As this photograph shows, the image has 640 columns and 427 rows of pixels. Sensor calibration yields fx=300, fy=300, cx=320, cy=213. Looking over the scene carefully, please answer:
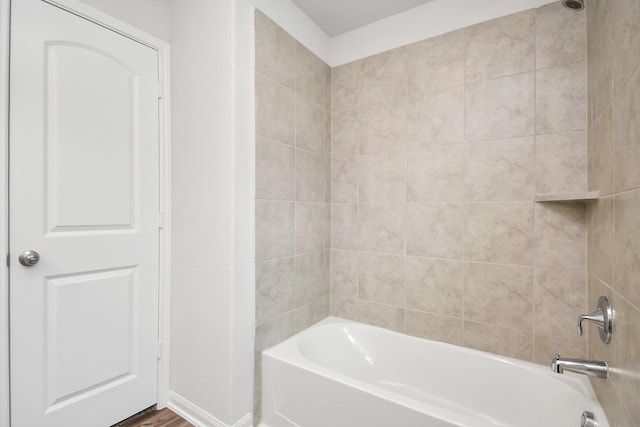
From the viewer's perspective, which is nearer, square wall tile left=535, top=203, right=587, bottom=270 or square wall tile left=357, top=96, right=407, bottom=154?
square wall tile left=535, top=203, right=587, bottom=270

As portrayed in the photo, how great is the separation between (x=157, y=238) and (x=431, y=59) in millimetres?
1968

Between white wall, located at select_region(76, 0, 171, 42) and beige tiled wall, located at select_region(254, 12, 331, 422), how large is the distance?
0.62 m

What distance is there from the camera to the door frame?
124cm

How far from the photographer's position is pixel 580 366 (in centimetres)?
109

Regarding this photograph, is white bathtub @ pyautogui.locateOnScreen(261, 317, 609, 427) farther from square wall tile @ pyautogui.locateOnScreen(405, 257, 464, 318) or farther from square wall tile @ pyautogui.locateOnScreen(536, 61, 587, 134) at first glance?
square wall tile @ pyautogui.locateOnScreen(536, 61, 587, 134)

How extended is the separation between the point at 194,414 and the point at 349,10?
8.53ft

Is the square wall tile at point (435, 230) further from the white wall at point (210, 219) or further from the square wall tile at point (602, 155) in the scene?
the white wall at point (210, 219)

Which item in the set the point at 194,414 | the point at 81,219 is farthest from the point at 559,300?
the point at 81,219

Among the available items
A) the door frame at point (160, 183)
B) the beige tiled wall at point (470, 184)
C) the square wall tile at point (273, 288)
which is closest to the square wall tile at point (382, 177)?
the beige tiled wall at point (470, 184)

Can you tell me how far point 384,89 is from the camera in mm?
2008

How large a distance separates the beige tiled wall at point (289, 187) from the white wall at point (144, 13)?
0.62 m

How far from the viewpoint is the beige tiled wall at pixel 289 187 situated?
1643mm

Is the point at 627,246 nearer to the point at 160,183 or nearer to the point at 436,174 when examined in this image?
the point at 436,174

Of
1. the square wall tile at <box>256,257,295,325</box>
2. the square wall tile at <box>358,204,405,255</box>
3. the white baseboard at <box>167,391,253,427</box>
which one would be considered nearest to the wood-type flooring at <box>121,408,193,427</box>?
the white baseboard at <box>167,391,253,427</box>
